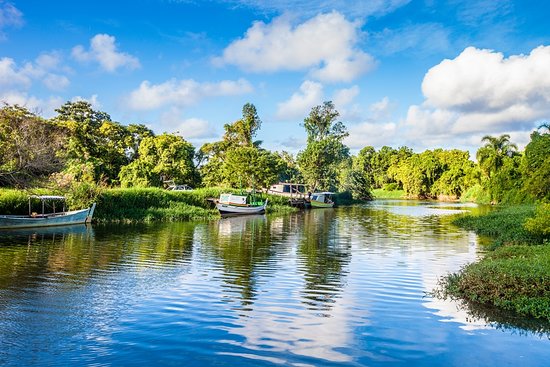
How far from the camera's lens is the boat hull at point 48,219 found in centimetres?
3241

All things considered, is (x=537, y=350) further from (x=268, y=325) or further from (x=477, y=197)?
(x=477, y=197)

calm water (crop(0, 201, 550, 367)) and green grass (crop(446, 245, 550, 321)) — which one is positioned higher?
green grass (crop(446, 245, 550, 321))

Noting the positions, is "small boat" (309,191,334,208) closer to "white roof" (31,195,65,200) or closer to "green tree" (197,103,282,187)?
"green tree" (197,103,282,187)

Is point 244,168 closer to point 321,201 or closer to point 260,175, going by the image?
point 260,175

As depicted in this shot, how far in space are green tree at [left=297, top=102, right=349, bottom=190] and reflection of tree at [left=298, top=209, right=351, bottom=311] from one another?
155 feet

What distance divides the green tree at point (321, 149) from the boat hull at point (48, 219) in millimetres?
48769

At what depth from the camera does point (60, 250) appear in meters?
23.6

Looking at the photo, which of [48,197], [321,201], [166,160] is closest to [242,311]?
[48,197]


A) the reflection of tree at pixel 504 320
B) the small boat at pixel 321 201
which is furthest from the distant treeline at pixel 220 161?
the reflection of tree at pixel 504 320

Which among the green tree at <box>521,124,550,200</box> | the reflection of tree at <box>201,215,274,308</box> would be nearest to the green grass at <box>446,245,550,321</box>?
the reflection of tree at <box>201,215,274,308</box>

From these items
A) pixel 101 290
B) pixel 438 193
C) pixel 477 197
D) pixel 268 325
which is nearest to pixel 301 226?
pixel 101 290

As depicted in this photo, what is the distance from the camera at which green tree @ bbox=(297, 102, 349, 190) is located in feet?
269

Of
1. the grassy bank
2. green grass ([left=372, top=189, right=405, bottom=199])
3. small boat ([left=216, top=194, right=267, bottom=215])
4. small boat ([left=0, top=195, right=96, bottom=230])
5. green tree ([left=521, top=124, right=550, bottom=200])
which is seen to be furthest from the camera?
green grass ([left=372, top=189, right=405, bottom=199])

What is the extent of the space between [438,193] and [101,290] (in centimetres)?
9856
